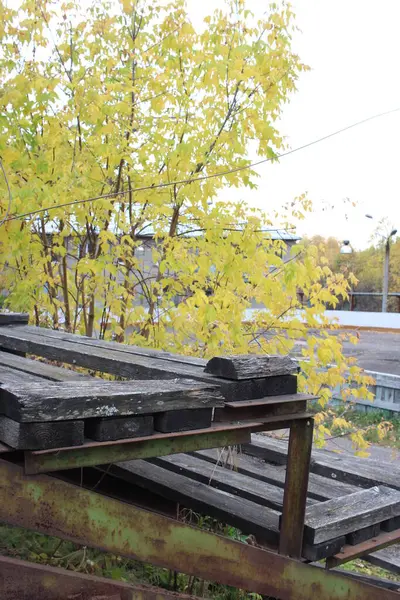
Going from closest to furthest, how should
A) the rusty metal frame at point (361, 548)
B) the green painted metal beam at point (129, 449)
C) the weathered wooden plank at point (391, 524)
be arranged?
the green painted metal beam at point (129, 449)
the rusty metal frame at point (361, 548)
the weathered wooden plank at point (391, 524)

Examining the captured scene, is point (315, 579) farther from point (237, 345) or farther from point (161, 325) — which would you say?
point (161, 325)

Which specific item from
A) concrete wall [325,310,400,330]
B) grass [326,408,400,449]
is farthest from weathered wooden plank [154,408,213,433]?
concrete wall [325,310,400,330]

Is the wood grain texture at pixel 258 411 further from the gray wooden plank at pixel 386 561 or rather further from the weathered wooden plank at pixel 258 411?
the gray wooden plank at pixel 386 561

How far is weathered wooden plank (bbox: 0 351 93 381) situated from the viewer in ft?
8.43

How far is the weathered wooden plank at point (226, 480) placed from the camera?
3.25m

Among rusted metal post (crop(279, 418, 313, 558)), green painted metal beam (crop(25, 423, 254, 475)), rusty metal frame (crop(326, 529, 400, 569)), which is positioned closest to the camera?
green painted metal beam (crop(25, 423, 254, 475))

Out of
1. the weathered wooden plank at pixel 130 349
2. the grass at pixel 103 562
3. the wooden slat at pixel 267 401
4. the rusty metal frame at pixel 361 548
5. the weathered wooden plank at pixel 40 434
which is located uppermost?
the weathered wooden plank at pixel 130 349

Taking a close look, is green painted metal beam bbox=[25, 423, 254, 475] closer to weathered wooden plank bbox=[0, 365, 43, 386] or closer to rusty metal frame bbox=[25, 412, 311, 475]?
rusty metal frame bbox=[25, 412, 311, 475]

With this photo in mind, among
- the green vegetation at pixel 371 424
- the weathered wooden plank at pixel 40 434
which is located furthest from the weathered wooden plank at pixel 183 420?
the green vegetation at pixel 371 424

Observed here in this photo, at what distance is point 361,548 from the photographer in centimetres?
296

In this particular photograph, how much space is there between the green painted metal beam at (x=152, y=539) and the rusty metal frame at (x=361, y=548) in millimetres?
75

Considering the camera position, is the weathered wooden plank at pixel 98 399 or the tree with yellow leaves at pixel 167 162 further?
the tree with yellow leaves at pixel 167 162

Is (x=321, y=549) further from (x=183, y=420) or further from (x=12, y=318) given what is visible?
(x=12, y=318)

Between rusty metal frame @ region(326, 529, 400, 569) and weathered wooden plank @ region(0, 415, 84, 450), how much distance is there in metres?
1.49
